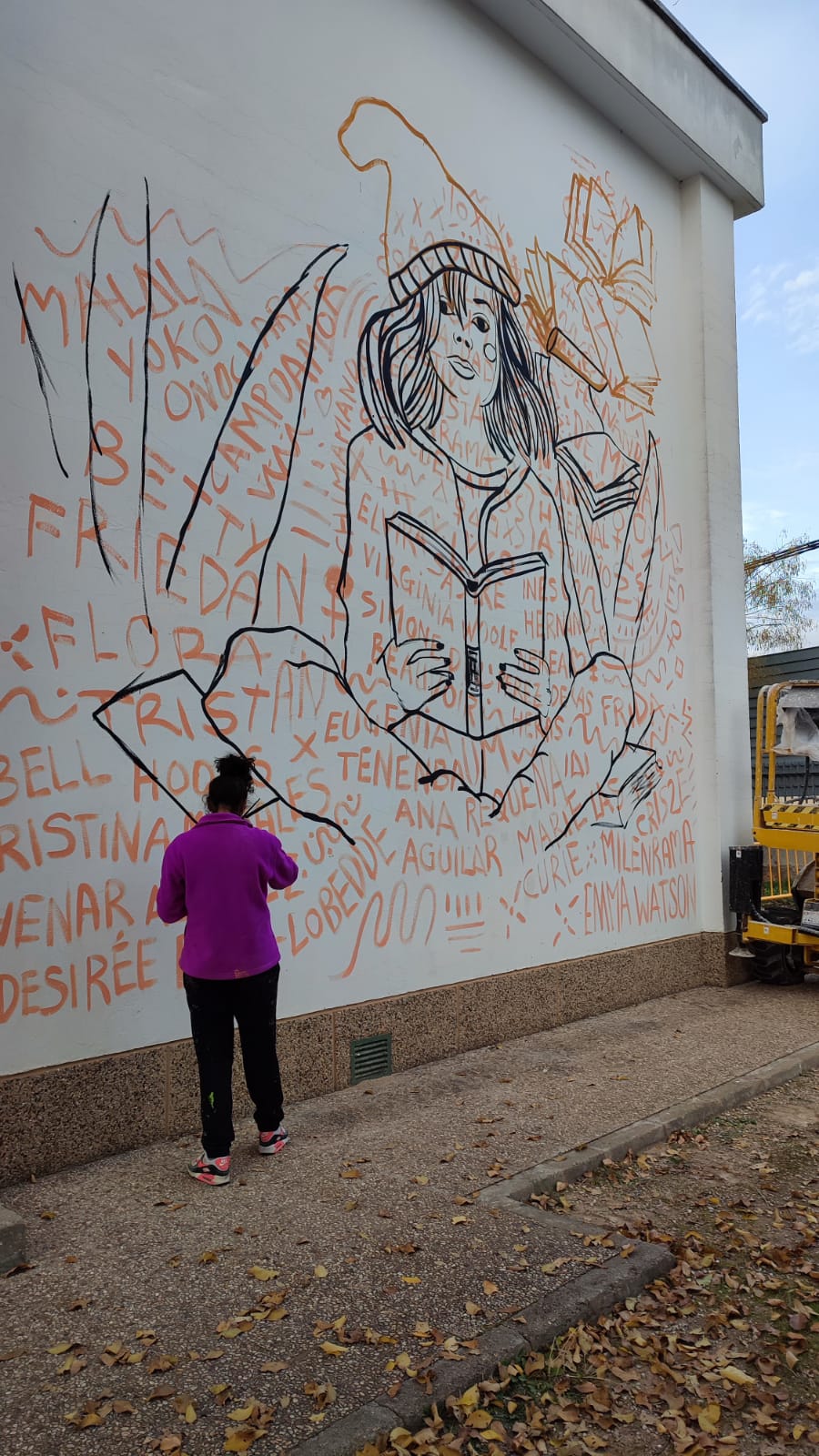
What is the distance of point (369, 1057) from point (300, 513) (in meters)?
3.19

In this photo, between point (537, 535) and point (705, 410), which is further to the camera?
point (705, 410)

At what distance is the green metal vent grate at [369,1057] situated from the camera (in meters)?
5.88

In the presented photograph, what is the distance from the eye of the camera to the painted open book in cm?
646

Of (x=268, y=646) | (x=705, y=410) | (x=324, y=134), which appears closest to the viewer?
(x=268, y=646)

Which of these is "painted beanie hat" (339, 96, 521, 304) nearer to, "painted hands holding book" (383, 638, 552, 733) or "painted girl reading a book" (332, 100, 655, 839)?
"painted girl reading a book" (332, 100, 655, 839)

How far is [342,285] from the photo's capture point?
618 centimetres

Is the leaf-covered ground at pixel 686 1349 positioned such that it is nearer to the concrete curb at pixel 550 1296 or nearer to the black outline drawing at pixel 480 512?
the concrete curb at pixel 550 1296

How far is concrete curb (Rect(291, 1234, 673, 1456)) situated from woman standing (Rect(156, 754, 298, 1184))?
1.51 metres

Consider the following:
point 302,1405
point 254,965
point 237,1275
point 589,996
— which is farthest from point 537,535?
point 302,1405

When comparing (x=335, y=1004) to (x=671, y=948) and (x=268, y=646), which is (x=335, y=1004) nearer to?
(x=268, y=646)

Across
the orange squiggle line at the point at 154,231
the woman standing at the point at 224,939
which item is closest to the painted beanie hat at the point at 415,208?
the orange squiggle line at the point at 154,231

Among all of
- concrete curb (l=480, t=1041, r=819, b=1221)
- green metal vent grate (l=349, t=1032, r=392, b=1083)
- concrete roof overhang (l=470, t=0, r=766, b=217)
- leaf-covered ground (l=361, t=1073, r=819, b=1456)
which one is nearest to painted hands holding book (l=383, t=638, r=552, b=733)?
green metal vent grate (l=349, t=1032, r=392, b=1083)

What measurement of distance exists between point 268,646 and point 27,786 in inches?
61.9

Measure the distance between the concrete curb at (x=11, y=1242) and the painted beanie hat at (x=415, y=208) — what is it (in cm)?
555
